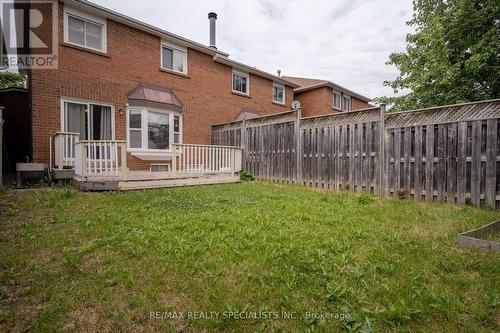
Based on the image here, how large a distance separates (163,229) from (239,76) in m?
14.0

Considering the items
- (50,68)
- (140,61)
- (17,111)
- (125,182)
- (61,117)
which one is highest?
(140,61)

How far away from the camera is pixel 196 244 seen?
3332 millimetres

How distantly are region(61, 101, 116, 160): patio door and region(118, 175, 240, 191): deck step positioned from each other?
7.26 ft

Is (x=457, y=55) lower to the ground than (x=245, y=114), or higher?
higher

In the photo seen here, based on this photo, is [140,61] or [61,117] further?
[140,61]

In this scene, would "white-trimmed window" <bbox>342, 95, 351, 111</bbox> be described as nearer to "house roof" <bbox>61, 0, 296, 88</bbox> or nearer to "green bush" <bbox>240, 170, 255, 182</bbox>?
"house roof" <bbox>61, 0, 296, 88</bbox>

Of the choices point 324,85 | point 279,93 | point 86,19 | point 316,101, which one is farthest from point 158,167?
point 324,85

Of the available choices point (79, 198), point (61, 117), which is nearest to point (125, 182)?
point (79, 198)

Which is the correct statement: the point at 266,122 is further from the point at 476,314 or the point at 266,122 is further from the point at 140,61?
the point at 476,314

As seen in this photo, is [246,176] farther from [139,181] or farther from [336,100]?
[336,100]

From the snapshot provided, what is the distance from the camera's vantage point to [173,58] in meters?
12.8

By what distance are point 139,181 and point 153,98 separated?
16.1 ft

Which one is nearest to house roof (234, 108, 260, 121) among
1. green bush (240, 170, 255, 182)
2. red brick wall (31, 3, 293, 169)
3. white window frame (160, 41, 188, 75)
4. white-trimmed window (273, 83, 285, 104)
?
red brick wall (31, 3, 293, 169)

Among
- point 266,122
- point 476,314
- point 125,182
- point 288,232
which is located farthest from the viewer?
point 266,122
